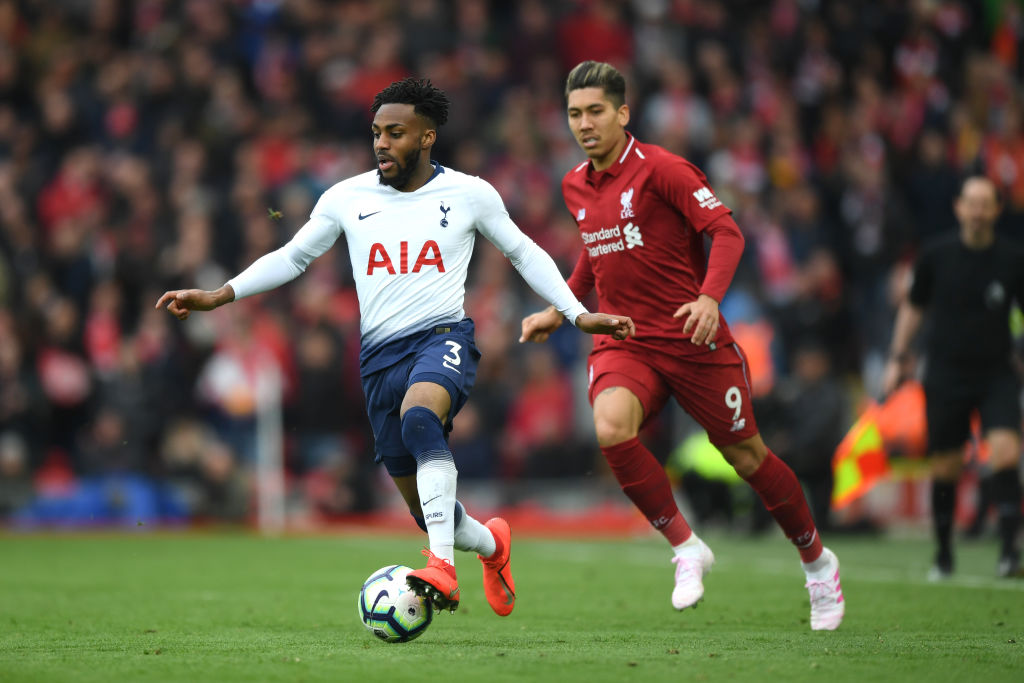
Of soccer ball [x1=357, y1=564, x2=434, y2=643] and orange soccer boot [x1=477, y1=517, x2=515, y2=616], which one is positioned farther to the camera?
orange soccer boot [x1=477, y1=517, x2=515, y2=616]

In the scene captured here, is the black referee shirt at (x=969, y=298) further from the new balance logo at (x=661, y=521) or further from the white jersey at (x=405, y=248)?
the white jersey at (x=405, y=248)

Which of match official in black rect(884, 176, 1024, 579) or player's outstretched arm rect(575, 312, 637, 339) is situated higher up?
player's outstretched arm rect(575, 312, 637, 339)

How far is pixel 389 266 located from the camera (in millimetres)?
6613

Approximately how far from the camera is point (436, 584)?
598 centimetres

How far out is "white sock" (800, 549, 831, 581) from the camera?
7164 mm

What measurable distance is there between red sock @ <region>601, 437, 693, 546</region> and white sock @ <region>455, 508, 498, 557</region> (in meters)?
0.69

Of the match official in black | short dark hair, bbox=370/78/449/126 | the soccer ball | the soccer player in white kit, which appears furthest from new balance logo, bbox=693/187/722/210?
the match official in black

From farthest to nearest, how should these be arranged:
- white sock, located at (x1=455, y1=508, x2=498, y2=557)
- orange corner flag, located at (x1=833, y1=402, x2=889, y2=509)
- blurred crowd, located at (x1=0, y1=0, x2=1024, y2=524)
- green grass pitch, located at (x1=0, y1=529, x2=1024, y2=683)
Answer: blurred crowd, located at (x1=0, y1=0, x2=1024, y2=524)
orange corner flag, located at (x1=833, y1=402, x2=889, y2=509)
white sock, located at (x1=455, y1=508, x2=498, y2=557)
green grass pitch, located at (x1=0, y1=529, x2=1024, y2=683)

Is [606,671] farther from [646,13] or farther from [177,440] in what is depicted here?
[646,13]

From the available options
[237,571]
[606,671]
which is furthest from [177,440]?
[606,671]

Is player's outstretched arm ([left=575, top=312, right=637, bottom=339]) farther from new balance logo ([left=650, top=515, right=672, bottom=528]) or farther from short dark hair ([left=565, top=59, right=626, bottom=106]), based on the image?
short dark hair ([left=565, top=59, right=626, bottom=106])

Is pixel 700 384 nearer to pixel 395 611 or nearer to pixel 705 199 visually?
pixel 705 199

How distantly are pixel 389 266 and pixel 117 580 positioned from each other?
14.4 feet

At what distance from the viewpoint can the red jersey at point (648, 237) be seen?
23.3 ft
